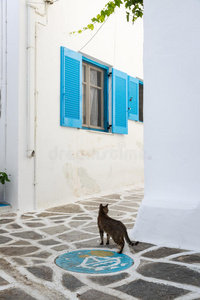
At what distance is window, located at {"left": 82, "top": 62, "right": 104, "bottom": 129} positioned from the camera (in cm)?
700

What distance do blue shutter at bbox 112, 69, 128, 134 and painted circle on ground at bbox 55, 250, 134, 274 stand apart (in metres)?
4.79

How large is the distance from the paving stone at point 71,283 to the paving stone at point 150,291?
0.29 m

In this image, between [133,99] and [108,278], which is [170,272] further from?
[133,99]

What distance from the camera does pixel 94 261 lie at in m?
2.71

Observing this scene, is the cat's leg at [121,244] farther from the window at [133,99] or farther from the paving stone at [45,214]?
the window at [133,99]

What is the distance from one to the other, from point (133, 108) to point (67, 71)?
2842 millimetres

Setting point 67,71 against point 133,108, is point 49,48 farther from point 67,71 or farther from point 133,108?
point 133,108

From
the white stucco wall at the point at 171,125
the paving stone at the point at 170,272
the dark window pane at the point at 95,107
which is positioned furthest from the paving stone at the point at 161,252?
the dark window pane at the point at 95,107

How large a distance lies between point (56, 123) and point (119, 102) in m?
2.32

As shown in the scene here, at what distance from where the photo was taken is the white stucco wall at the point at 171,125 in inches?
125

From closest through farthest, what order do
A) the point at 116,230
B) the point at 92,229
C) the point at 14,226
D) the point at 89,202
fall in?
the point at 116,230, the point at 92,229, the point at 14,226, the point at 89,202

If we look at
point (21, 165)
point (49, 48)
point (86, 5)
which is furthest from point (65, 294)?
point (86, 5)

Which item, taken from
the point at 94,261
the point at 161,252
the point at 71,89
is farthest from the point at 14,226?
the point at 71,89

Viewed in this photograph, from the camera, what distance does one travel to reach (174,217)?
3.21 meters
